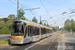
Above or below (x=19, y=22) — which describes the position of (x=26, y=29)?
below

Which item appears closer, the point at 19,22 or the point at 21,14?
the point at 19,22

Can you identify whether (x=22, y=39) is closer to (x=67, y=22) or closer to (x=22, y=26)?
(x=22, y=26)

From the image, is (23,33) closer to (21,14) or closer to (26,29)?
(26,29)

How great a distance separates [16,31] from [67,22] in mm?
95687

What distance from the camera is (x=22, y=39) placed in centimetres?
1293

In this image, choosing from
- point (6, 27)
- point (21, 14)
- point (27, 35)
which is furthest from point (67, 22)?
point (27, 35)

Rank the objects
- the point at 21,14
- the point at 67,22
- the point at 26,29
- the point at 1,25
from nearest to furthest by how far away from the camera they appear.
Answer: the point at 26,29, the point at 21,14, the point at 1,25, the point at 67,22

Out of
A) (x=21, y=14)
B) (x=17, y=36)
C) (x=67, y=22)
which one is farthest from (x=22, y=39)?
(x=67, y=22)

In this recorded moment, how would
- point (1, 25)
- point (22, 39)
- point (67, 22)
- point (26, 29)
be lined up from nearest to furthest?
point (22, 39) → point (26, 29) → point (1, 25) → point (67, 22)

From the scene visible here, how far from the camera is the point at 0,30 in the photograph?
64.1m

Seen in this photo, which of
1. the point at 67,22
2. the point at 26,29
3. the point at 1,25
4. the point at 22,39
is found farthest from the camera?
the point at 67,22

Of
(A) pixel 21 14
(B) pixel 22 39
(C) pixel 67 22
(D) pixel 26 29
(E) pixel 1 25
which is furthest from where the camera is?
(C) pixel 67 22

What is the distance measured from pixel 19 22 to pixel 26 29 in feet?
4.34

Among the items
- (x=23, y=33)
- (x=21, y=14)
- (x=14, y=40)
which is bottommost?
(x=14, y=40)
